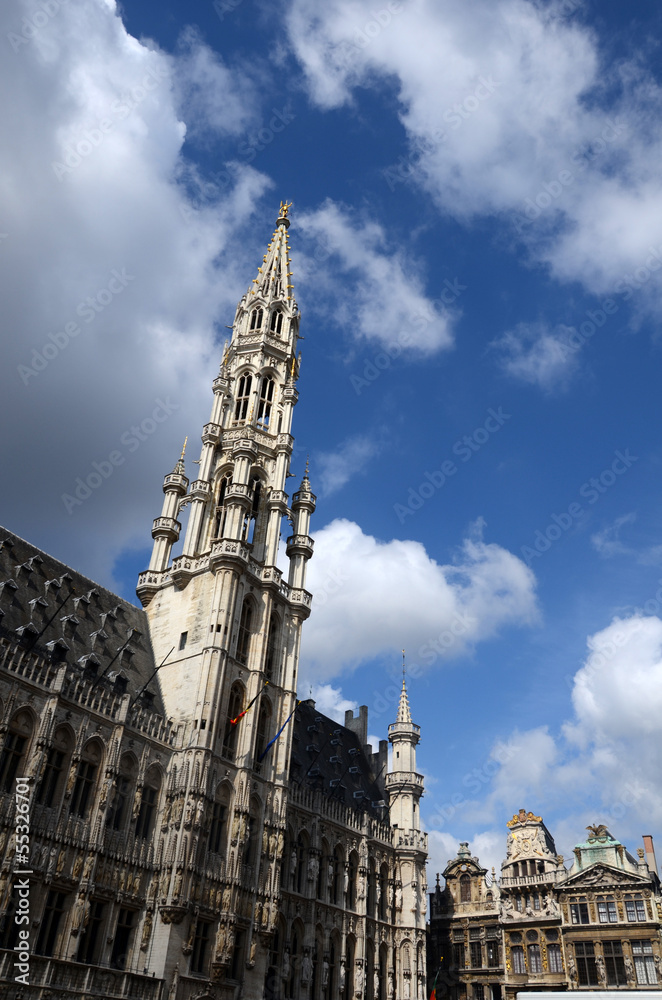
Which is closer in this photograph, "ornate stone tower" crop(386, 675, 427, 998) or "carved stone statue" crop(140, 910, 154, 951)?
"carved stone statue" crop(140, 910, 154, 951)

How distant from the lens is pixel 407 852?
62.8m

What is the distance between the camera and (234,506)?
180 feet

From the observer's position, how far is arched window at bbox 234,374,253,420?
2519 inches

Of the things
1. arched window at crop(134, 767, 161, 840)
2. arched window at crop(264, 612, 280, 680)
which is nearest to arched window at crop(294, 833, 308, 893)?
arched window at crop(264, 612, 280, 680)

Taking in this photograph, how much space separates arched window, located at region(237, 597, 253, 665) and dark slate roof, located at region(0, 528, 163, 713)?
18.5ft

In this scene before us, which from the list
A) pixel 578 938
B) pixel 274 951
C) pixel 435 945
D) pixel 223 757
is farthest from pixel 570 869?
pixel 223 757

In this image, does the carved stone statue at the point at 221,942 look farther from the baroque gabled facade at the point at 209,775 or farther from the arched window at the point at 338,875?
the arched window at the point at 338,875

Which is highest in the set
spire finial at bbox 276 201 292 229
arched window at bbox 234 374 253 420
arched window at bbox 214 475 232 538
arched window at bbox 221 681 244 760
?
spire finial at bbox 276 201 292 229

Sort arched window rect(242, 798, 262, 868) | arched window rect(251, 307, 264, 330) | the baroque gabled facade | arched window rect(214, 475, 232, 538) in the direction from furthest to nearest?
arched window rect(251, 307, 264, 330), arched window rect(214, 475, 232, 538), arched window rect(242, 798, 262, 868), the baroque gabled facade

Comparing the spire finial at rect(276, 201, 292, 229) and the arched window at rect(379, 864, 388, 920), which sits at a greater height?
the spire finial at rect(276, 201, 292, 229)

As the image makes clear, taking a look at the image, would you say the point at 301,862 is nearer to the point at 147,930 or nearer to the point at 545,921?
the point at 147,930

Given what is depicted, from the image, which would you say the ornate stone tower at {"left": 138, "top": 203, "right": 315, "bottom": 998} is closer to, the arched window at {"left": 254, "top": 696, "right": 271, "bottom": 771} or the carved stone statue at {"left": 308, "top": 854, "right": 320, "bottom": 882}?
the arched window at {"left": 254, "top": 696, "right": 271, "bottom": 771}

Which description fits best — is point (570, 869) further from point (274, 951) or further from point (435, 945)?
point (274, 951)

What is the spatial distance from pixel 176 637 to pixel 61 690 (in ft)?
40.7
